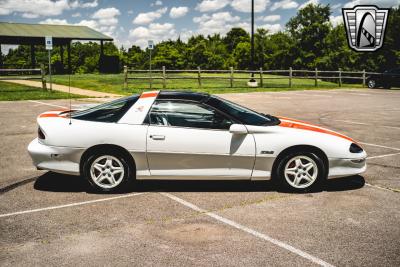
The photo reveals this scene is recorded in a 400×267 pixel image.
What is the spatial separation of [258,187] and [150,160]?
156 centimetres

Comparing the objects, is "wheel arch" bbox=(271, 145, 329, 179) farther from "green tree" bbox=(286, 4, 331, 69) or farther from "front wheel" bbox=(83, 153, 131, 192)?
"green tree" bbox=(286, 4, 331, 69)

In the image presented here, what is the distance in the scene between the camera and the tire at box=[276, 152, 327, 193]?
5.48 m

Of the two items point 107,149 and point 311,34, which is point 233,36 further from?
point 107,149

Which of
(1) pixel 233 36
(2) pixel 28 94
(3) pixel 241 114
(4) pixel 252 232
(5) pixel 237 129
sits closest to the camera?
(4) pixel 252 232

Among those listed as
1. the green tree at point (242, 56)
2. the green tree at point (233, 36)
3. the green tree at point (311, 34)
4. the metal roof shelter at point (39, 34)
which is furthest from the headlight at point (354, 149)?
the green tree at point (233, 36)

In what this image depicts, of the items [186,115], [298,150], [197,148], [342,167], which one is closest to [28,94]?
[186,115]

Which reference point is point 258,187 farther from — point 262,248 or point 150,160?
point 262,248

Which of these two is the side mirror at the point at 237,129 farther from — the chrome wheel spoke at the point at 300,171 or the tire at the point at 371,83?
the tire at the point at 371,83

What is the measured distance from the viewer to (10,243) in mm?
3936

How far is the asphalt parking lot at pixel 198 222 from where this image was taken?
369cm

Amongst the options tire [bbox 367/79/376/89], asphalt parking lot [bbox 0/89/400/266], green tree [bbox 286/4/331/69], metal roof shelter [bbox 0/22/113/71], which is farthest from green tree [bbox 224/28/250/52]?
asphalt parking lot [bbox 0/89/400/266]

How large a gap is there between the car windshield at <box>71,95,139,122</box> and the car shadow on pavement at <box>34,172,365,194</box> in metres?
0.86

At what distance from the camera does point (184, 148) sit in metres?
5.37

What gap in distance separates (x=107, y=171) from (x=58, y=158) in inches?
25.9
